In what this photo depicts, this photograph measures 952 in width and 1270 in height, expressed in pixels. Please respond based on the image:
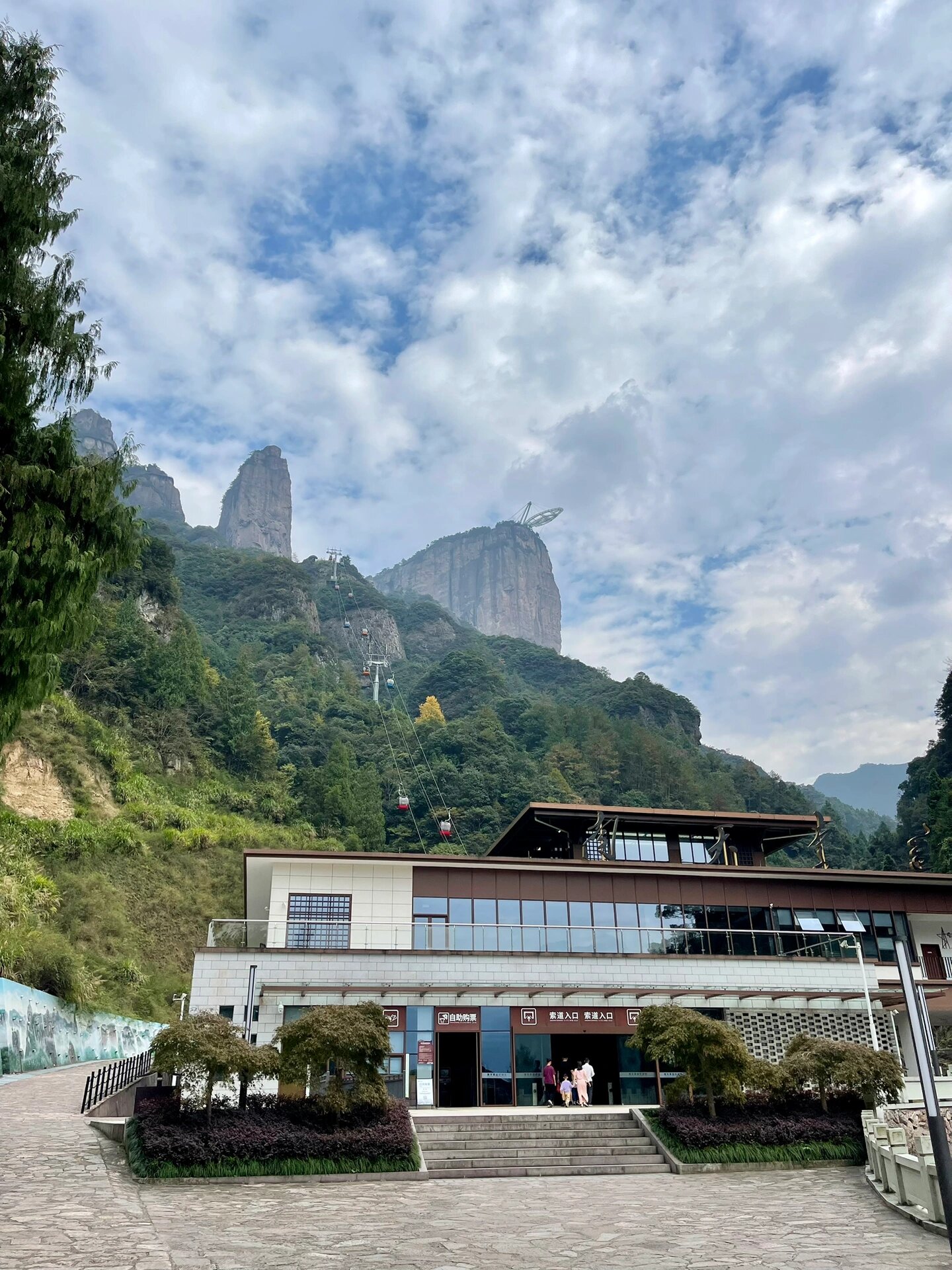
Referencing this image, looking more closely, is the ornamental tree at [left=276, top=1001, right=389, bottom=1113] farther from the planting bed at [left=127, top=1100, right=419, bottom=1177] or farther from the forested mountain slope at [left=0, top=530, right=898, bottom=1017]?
the forested mountain slope at [left=0, top=530, right=898, bottom=1017]

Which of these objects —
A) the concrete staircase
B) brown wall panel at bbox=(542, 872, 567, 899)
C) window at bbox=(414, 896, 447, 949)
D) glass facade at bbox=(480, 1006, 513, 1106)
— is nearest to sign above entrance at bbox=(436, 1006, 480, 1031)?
glass facade at bbox=(480, 1006, 513, 1106)

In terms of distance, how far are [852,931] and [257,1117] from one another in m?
17.5

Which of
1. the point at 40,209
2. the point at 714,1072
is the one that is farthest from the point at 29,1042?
the point at 40,209

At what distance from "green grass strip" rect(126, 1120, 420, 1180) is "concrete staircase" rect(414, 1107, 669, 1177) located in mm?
775

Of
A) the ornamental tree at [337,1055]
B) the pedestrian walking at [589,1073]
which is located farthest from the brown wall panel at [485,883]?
the ornamental tree at [337,1055]

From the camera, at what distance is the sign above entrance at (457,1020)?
1988cm

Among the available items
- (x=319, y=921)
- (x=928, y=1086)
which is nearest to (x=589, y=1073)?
(x=319, y=921)

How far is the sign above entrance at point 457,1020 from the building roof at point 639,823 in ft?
24.9

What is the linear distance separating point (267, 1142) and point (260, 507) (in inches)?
6641

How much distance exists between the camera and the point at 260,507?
174 m

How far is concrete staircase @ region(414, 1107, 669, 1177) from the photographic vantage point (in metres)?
14.2

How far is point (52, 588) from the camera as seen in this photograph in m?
9.18

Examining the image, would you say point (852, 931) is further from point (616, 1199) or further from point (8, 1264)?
point (8, 1264)

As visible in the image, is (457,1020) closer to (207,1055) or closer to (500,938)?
(500,938)
